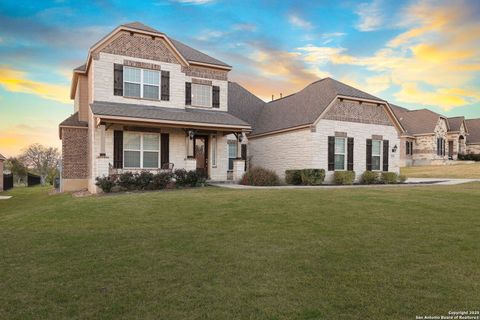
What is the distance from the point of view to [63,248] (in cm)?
698

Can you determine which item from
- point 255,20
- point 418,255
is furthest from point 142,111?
point 418,255

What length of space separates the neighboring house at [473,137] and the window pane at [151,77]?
157ft

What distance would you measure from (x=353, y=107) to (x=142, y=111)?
531 inches

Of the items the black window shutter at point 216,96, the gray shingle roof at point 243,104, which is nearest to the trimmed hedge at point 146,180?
the black window shutter at point 216,96

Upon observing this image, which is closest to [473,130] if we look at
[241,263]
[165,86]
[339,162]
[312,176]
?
[339,162]

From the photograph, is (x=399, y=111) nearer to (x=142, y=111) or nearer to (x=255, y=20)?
(x=255, y=20)

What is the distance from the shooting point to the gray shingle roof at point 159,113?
1730 cm

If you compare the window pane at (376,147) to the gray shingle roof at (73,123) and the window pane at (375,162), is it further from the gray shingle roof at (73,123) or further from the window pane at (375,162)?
the gray shingle roof at (73,123)

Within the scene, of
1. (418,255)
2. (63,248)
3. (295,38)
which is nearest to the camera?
(418,255)

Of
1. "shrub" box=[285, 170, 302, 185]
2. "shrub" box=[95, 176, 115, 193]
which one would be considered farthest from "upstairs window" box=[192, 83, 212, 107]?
"shrub" box=[95, 176, 115, 193]

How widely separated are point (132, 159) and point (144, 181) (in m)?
2.37

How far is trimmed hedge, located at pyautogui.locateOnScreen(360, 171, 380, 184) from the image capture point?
22719 millimetres

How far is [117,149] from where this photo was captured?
18.3 meters

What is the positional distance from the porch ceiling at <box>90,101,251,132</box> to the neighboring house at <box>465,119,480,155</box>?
44062 mm
